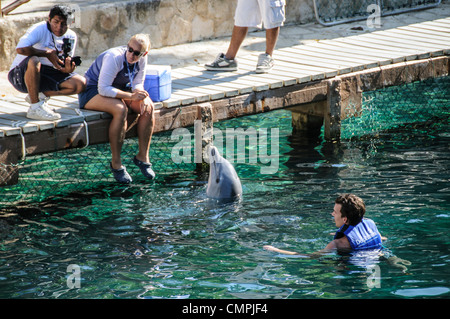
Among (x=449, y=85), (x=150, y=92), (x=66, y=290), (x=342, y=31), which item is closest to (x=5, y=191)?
(x=150, y=92)

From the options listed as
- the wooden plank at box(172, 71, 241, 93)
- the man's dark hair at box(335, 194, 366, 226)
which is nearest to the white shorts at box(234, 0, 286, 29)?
the wooden plank at box(172, 71, 241, 93)

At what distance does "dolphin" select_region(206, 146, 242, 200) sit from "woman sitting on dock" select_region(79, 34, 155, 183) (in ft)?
2.53

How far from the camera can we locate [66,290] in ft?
19.2

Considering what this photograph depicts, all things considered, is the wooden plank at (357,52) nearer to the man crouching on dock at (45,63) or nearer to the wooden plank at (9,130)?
the man crouching on dock at (45,63)

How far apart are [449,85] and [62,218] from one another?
7176 mm

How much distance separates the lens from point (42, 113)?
753 cm

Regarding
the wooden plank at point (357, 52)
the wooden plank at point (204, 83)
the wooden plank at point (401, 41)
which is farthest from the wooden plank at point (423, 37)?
the wooden plank at point (204, 83)

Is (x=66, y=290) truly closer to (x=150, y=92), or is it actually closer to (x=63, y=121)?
(x=63, y=121)

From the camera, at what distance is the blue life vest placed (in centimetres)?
616

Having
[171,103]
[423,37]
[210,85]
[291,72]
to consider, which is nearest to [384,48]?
[423,37]

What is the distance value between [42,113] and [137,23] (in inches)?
134

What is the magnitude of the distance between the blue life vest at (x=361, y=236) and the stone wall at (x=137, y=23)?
5.03m

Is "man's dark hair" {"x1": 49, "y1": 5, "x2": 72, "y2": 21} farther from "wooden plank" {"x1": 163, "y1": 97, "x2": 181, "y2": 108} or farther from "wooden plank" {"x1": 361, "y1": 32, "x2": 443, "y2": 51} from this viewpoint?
"wooden plank" {"x1": 361, "y1": 32, "x2": 443, "y2": 51}

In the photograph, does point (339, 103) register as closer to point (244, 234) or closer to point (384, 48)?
point (384, 48)
